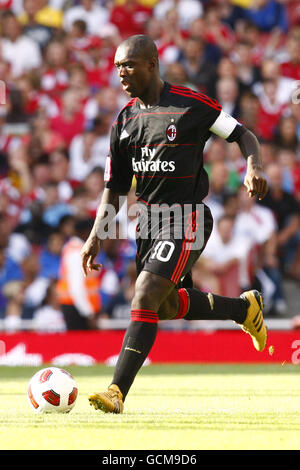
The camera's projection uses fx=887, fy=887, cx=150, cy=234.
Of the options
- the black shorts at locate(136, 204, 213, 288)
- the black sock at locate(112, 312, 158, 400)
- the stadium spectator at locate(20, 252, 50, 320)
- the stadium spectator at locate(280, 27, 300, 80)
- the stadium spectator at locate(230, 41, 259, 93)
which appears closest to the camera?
the black sock at locate(112, 312, 158, 400)

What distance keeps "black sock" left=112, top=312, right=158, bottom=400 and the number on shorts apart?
415 mm

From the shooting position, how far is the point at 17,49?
583 inches

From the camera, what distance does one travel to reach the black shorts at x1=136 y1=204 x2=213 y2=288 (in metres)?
5.71

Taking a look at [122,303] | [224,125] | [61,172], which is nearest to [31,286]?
[122,303]

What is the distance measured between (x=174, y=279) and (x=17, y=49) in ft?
32.7

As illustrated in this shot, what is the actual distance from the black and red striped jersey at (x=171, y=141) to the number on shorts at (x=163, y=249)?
36cm

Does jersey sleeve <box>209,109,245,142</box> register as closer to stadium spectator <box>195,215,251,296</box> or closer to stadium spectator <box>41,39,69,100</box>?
stadium spectator <box>195,215,251,296</box>

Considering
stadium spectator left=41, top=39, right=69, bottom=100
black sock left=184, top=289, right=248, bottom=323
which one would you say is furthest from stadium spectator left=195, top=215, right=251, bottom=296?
black sock left=184, top=289, right=248, bottom=323

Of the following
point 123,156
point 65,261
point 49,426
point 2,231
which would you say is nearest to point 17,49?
point 2,231

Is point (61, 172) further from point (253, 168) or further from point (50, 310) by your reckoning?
point (253, 168)

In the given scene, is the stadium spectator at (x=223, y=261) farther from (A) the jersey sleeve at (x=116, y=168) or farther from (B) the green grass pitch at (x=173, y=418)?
(A) the jersey sleeve at (x=116, y=168)

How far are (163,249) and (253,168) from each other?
784mm

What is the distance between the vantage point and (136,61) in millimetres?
5820

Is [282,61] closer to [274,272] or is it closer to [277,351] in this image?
[274,272]
